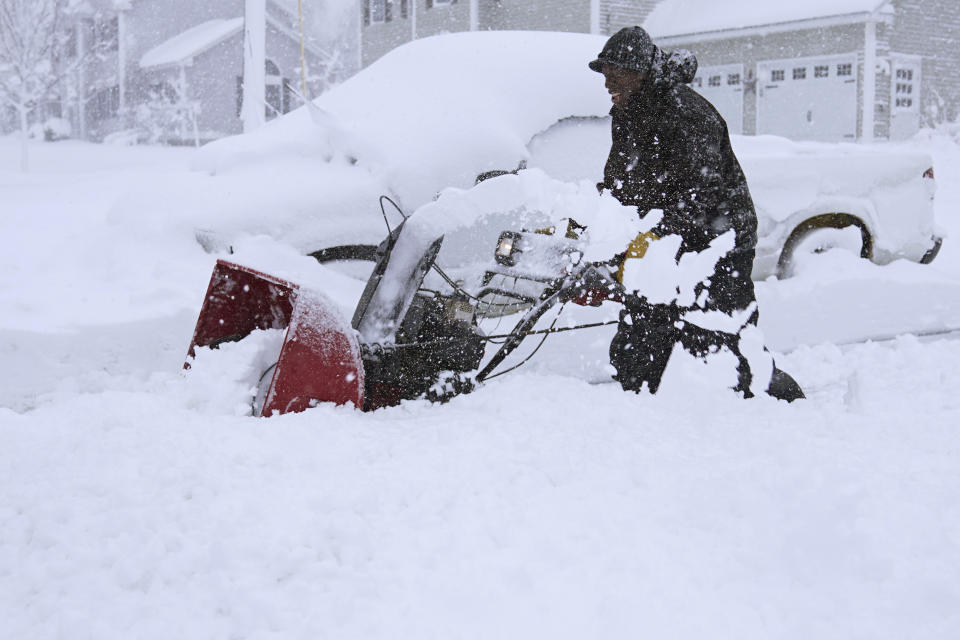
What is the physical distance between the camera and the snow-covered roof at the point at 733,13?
60.0 feet

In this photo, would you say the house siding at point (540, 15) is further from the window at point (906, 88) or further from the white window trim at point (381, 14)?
the window at point (906, 88)

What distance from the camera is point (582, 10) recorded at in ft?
65.1

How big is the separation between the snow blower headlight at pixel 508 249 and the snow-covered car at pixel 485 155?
1.50 m

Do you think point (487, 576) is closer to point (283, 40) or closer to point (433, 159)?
point (433, 159)

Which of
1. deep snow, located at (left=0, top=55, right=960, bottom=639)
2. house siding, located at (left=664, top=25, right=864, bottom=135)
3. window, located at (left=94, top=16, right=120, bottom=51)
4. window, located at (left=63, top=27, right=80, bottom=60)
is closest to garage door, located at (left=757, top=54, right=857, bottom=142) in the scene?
house siding, located at (left=664, top=25, right=864, bottom=135)

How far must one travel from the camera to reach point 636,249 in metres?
3.70

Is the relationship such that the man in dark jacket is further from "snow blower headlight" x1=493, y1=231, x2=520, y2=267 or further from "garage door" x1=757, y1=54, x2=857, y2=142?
"garage door" x1=757, y1=54, x2=857, y2=142

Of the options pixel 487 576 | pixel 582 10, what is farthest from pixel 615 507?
pixel 582 10

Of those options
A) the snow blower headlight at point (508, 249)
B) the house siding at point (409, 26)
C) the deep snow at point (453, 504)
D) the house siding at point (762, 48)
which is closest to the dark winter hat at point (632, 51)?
the snow blower headlight at point (508, 249)

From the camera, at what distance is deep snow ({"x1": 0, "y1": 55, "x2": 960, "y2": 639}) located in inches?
90.7

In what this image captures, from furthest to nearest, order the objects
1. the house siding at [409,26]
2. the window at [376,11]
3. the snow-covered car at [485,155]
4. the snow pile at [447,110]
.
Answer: the window at [376,11]
the house siding at [409,26]
the snow pile at [447,110]
the snow-covered car at [485,155]

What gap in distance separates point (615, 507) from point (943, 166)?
1665 cm

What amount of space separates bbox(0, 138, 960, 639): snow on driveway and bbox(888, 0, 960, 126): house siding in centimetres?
1812

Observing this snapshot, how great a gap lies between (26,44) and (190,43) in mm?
8072
